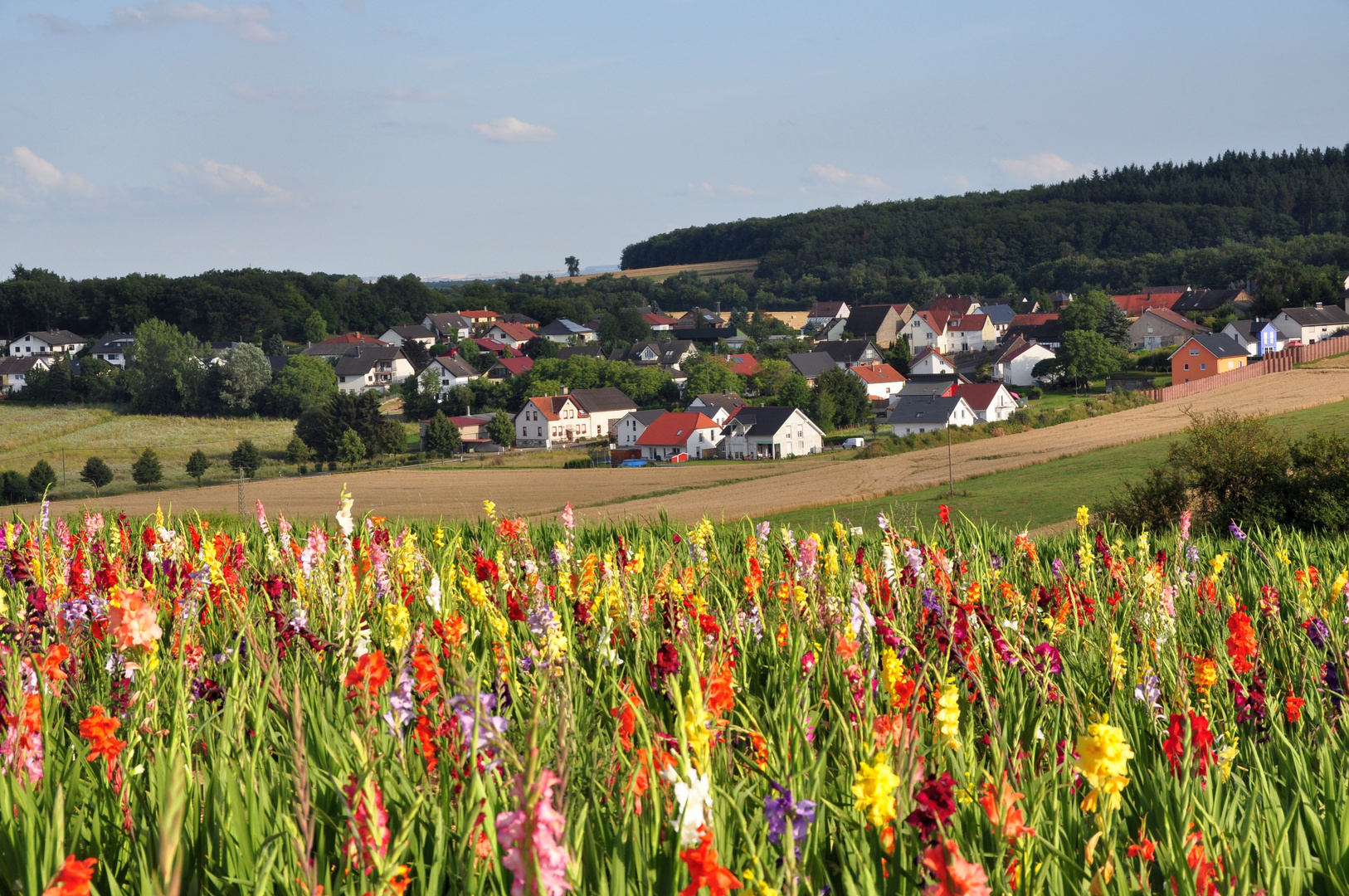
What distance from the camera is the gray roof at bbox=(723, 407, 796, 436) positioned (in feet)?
223

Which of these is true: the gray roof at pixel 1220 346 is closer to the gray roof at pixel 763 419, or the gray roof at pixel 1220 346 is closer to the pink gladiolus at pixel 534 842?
the gray roof at pixel 763 419

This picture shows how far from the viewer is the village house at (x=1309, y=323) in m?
88.4

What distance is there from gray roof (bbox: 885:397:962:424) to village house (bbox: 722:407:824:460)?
5.34 meters

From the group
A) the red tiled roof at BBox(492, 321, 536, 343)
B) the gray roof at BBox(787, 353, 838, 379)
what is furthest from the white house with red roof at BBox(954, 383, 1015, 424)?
the red tiled roof at BBox(492, 321, 536, 343)

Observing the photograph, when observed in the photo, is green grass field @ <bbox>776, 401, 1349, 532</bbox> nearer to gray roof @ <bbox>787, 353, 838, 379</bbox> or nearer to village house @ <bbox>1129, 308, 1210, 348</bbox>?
gray roof @ <bbox>787, 353, 838, 379</bbox>

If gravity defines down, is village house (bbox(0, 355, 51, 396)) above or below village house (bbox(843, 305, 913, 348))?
above

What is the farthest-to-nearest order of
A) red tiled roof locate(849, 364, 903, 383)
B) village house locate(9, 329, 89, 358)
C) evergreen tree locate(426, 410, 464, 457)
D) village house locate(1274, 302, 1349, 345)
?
village house locate(9, 329, 89, 358) → red tiled roof locate(849, 364, 903, 383) → village house locate(1274, 302, 1349, 345) → evergreen tree locate(426, 410, 464, 457)

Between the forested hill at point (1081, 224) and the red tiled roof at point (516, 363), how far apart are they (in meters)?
83.0

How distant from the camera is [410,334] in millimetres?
128625

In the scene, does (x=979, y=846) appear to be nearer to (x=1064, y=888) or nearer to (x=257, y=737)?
(x=1064, y=888)

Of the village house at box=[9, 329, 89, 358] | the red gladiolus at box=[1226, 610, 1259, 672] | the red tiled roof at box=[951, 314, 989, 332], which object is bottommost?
the red gladiolus at box=[1226, 610, 1259, 672]

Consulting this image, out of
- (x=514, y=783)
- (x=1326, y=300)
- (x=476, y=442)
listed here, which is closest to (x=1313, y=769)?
(x=514, y=783)

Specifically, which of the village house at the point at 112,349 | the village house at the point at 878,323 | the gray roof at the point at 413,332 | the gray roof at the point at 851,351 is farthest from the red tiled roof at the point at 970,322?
the village house at the point at 112,349

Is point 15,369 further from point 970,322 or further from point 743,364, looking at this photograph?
point 970,322
